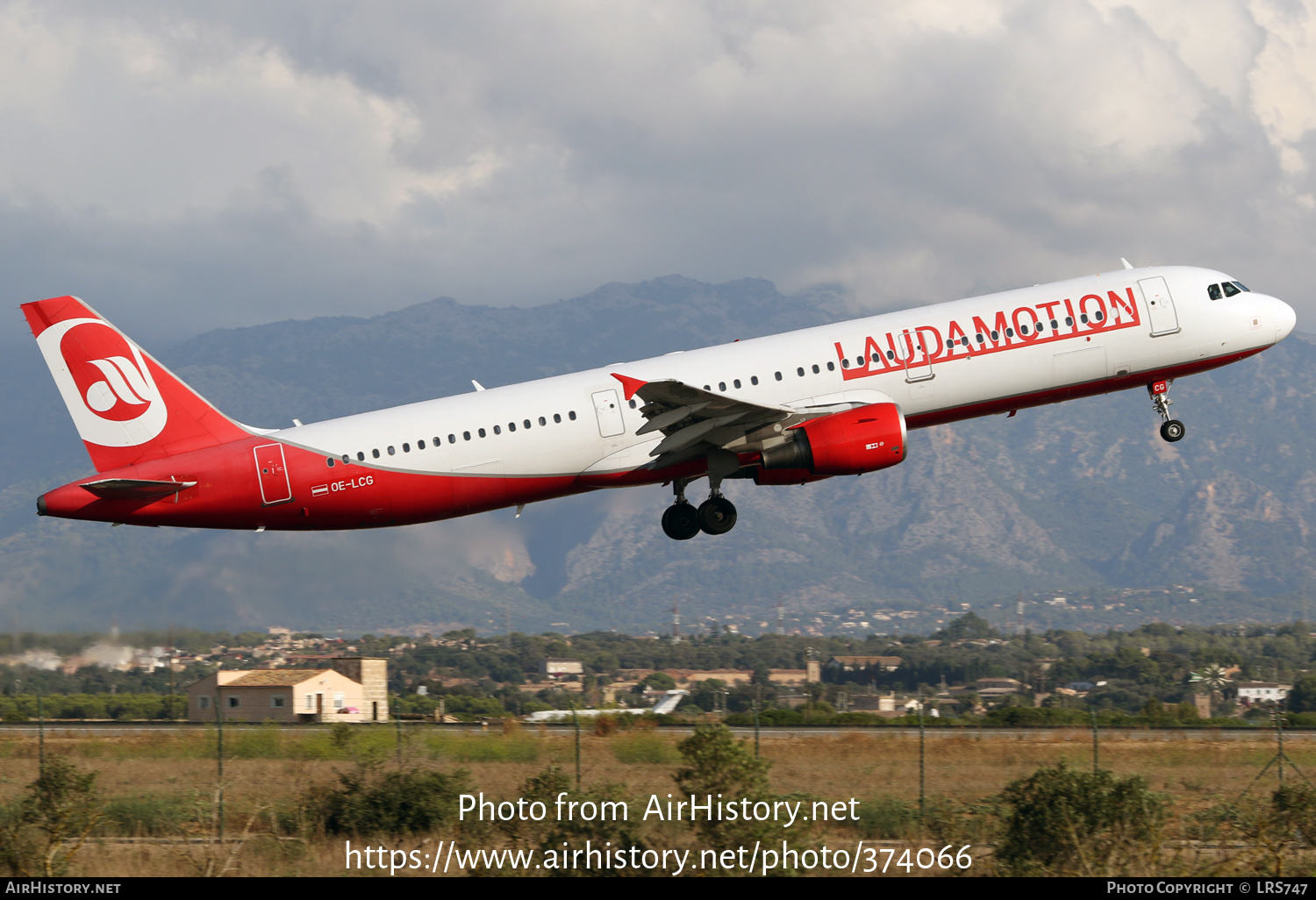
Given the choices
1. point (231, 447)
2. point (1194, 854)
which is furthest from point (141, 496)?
point (1194, 854)

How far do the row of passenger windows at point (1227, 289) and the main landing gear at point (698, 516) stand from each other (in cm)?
1522

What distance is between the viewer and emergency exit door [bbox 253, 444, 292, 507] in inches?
1428

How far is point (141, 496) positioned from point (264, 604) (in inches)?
762

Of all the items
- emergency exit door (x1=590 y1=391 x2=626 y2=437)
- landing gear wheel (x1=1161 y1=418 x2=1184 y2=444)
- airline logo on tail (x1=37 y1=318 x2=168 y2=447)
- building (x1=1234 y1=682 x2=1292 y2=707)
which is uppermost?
airline logo on tail (x1=37 y1=318 x2=168 y2=447)

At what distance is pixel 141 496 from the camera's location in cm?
3581

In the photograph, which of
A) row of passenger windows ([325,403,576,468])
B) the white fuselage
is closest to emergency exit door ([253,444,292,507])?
the white fuselage

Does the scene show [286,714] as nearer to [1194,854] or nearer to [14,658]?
[14,658]

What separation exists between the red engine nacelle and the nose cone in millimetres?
13057

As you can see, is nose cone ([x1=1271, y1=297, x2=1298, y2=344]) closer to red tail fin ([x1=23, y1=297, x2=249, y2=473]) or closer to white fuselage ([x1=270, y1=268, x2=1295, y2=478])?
white fuselage ([x1=270, y1=268, x2=1295, y2=478])

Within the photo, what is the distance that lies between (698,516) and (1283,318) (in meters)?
18.6

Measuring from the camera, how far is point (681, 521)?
3959 centimetres

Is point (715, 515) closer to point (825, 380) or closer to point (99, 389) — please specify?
point (825, 380)

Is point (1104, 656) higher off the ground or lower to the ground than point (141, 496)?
lower

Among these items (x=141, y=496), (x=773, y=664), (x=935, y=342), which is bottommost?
(x=773, y=664)
